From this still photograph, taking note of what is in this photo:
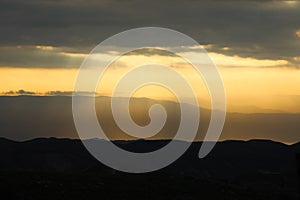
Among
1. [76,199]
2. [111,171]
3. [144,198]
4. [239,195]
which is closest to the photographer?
[76,199]

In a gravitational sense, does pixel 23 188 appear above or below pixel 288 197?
above

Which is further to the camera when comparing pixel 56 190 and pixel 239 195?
pixel 239 195

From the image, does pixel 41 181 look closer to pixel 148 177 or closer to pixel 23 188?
pixel 23 188

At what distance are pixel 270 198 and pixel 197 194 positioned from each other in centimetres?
1465

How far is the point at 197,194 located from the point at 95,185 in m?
20.2

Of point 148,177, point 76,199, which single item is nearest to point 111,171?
point 148,177

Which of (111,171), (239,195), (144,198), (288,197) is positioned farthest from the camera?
(111,171)

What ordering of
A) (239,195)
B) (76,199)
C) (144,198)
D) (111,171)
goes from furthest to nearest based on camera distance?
1. (111,171)
2. (239,195)
3. (144,198)
4. (76,199)

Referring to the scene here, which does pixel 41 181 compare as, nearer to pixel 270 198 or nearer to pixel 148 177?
pixel 148 177

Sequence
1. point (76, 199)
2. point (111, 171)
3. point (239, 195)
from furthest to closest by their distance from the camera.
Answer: point (111, 171) → point (239, 195) → point (76, 199)

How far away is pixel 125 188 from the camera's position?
110500 millimetres

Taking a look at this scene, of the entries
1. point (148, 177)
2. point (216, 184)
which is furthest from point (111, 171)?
point (216, 184)

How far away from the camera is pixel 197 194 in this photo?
112438 millimetres

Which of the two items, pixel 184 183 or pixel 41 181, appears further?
pixel 184 183
